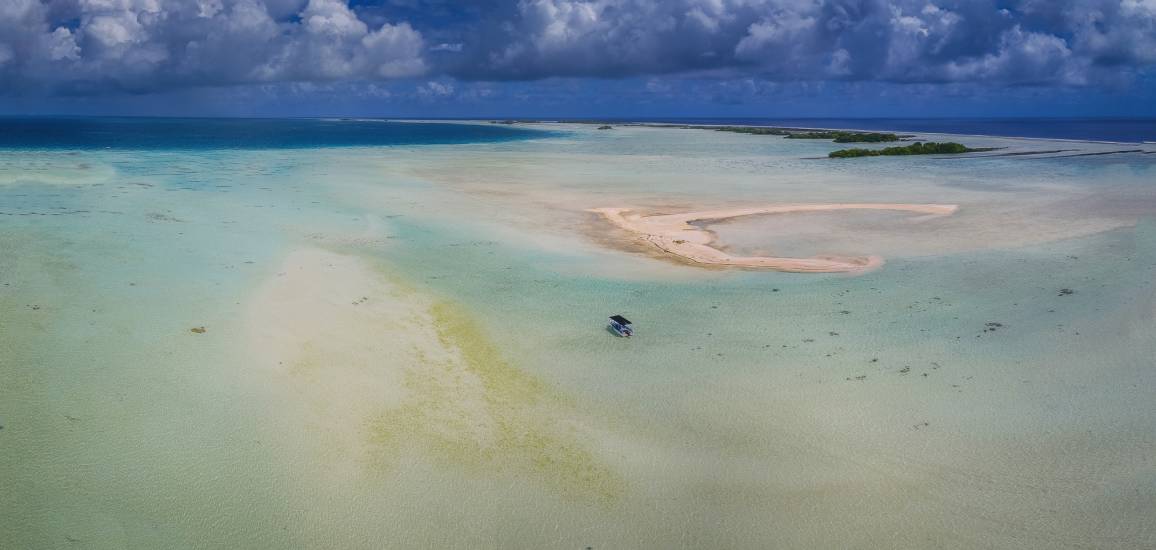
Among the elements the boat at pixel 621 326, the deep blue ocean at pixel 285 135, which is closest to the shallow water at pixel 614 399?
the boat at pixel 621 326

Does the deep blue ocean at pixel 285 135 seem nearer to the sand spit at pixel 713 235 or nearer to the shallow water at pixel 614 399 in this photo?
the sand spit at pixel 713 235

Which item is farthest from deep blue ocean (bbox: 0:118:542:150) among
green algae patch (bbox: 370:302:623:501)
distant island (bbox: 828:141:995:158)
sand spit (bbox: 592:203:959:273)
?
green algae patch (bbox: 370:302:623:501)

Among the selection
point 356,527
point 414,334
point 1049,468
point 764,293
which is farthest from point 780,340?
point 356,527

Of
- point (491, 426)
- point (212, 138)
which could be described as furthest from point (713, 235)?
point (212, 138)

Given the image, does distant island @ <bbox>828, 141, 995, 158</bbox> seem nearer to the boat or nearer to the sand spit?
Answer: the sand spit

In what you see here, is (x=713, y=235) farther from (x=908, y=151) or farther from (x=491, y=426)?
(x=908, y=151)
